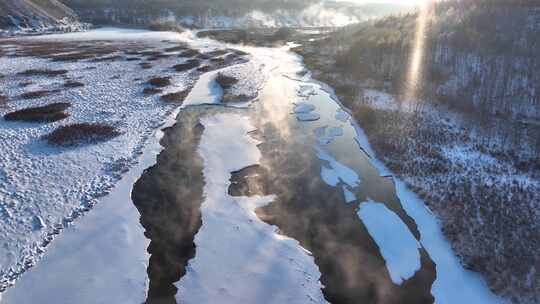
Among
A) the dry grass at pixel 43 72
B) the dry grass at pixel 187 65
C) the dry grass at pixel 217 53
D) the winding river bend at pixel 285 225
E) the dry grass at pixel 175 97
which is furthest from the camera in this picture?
the dry grass at pixel 217 53

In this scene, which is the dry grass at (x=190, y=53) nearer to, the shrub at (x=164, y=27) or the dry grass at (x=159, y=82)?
the dry grass at (x=159, y=82)

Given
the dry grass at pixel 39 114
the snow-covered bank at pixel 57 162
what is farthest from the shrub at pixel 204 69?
the dry grass at pixel 39 114

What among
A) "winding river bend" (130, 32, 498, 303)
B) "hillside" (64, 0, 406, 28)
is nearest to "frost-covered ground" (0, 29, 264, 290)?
"winding river bend" (130, 32, 498, 303)

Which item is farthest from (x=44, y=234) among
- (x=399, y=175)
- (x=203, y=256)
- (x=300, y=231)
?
(x=399, y=175)

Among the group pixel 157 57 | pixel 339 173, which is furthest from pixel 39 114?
pixel 157 57

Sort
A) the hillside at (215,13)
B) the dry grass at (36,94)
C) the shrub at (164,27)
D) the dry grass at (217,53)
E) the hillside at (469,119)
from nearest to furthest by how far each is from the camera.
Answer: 1. the hillside at (469,119)
2. the dry grass at (36,94)
3. the dry grass at (217,53)
4. the shrub at (164,27)
5. the hillside at (215,13)

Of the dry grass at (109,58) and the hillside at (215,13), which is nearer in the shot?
the dry grass at (109,58)

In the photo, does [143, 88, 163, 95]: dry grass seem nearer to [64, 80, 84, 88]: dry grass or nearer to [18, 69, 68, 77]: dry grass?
[64, 80, 84, 88]: dry grass

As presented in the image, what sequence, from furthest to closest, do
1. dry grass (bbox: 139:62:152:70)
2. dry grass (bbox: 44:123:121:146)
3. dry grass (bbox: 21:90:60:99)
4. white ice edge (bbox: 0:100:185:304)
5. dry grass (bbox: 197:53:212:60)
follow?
1. dry grass (bbox: 197:53:212:60)
2. dry grass (bbox: 139:62:152:70)
3. dry grass (bbox: 21:90:60:99)
4. dry grass (bbox: 44:123:121:146)
5. white ice edge (bbox: 0:100:185:304)
